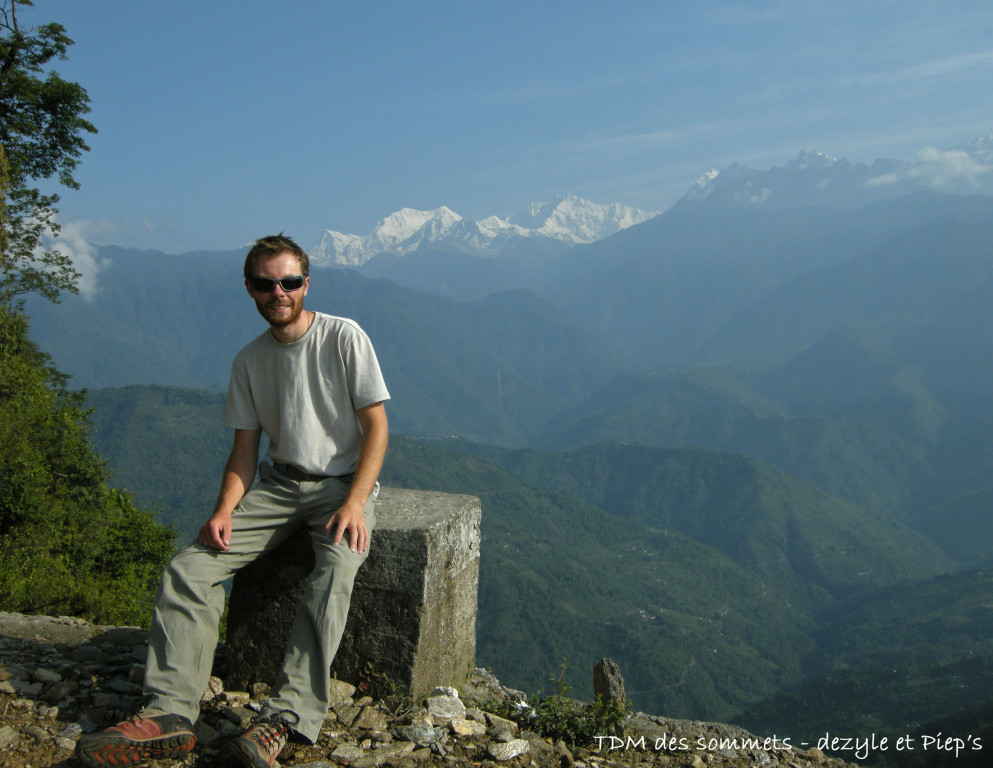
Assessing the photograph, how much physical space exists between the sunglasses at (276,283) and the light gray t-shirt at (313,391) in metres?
0.28

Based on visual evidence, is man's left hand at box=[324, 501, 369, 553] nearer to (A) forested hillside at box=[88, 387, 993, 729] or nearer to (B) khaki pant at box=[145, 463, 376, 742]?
(B) khaki pant at box=[145, 463, 376, 742]

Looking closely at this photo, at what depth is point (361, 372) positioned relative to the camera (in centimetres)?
448

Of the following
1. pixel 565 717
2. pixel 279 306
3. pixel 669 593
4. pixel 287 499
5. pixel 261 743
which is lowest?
pixel 669 593

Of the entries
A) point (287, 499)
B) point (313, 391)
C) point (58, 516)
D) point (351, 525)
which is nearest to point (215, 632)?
point (287, 499)

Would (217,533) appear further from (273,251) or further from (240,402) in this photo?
(273,251)

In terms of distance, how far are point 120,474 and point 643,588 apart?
428ft

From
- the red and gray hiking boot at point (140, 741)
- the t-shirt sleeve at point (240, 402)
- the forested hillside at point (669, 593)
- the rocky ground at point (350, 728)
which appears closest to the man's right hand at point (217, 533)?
the t-shirt sleeve at point (240, 402)

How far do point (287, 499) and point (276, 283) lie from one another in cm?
141

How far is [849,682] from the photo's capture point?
91.2 m

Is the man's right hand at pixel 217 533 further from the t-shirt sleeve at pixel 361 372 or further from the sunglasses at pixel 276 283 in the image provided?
the sunglasses at pixel 276 283

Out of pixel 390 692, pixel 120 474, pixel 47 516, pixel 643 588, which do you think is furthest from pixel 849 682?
pixel 120 474

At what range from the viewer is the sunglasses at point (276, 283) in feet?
14.7

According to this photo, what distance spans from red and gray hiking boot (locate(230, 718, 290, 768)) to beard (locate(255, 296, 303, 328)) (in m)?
2.37

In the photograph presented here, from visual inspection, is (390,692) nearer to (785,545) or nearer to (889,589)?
(889,589)
